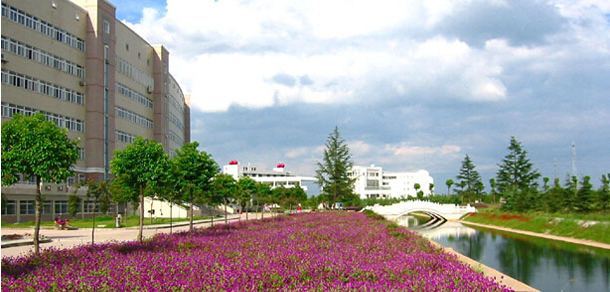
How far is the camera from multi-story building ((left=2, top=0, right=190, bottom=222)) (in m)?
43.0

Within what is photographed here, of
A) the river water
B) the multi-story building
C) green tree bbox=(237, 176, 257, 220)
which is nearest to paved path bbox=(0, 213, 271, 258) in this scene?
the multi-story building

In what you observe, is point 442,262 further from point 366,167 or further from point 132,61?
point 366,167

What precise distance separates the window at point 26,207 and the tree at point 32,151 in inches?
1298

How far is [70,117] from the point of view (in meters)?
49.0

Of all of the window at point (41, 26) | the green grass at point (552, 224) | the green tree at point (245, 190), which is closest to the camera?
the green grass at point (552, 224)

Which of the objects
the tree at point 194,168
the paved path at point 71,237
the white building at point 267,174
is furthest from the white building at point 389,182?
the tree at point 194,168

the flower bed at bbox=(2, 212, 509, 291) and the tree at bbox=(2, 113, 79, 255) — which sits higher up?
the tree at bbox=(2, 113, 79, 255)

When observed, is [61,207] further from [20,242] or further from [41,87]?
[20,242]

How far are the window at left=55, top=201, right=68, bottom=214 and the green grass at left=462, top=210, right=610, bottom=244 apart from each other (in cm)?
4174

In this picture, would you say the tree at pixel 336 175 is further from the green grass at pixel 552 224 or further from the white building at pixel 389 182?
the white building at pixel 389 182

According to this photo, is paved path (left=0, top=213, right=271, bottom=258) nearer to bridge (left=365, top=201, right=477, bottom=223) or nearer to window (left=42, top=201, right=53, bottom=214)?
window (left=42, top=201, right=53, bottom=214)

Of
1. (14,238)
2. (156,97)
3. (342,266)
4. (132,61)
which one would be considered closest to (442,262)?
(342,266)

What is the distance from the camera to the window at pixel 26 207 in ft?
142

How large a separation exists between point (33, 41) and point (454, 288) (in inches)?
1795
